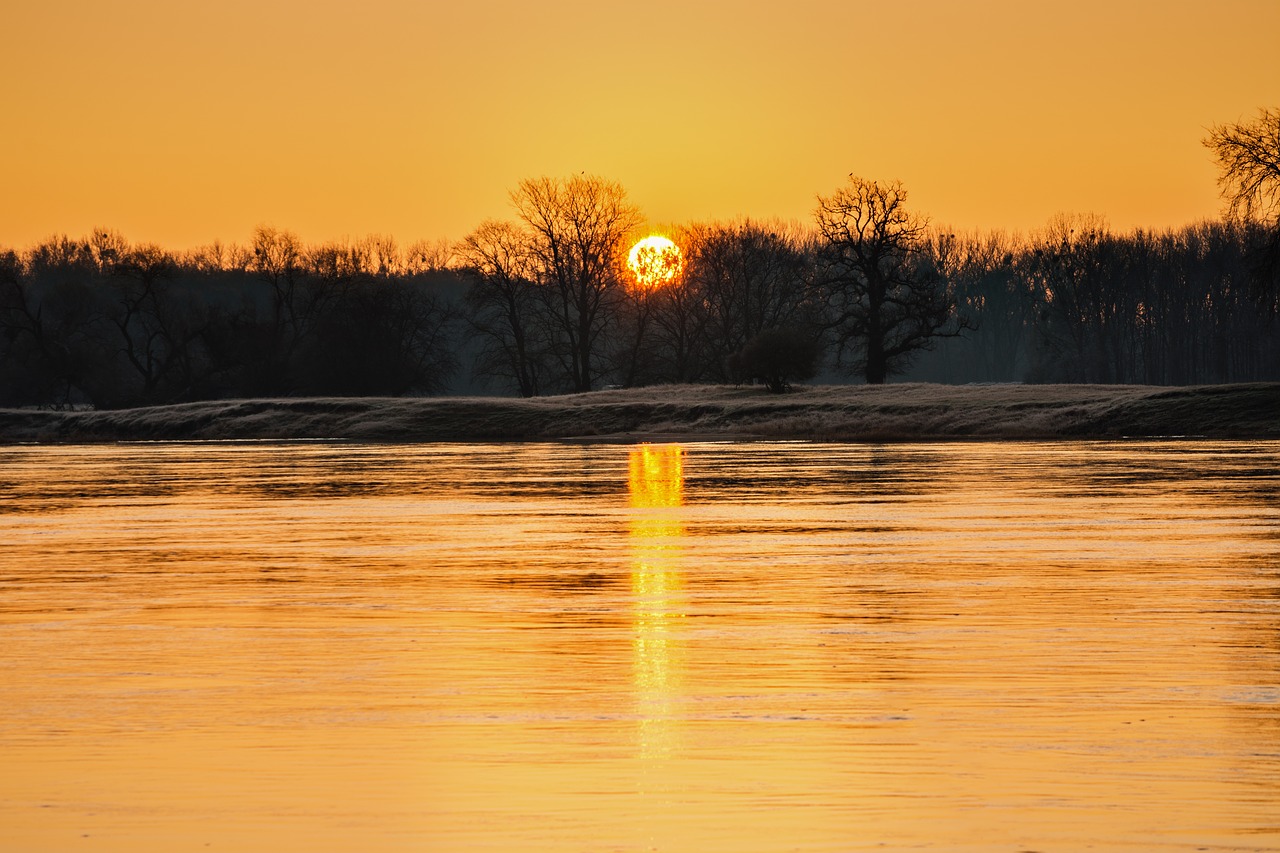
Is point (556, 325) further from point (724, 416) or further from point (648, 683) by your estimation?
point (648, 683)

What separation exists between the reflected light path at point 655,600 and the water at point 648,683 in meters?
0.06

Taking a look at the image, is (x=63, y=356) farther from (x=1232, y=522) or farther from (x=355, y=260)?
(x=1232, y=522)

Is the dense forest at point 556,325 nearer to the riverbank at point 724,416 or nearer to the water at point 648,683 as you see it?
the riverbank at point 724,416

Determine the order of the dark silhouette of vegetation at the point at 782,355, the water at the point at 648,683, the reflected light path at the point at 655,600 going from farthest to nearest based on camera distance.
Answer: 1. the dark silhouette of vegetation at the point at 782,355
2. the reflected light path at the point at 655,600
3. the water at the point at 648,683

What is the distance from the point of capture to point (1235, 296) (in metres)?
143

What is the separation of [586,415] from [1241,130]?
33972 millimetres

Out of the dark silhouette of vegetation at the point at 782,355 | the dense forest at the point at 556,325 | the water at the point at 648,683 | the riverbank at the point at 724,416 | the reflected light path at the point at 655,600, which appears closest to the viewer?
the water at the point at 648,683

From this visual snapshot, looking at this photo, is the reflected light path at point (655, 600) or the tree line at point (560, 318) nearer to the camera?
the reflected light path at point (655, 600)

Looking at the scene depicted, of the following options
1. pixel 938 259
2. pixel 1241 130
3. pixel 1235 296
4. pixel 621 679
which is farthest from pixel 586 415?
pixel 938 259

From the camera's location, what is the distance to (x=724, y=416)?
79812mm

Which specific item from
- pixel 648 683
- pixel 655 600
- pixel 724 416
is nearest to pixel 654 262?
pixel 724 416

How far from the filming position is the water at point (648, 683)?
8.01 metres

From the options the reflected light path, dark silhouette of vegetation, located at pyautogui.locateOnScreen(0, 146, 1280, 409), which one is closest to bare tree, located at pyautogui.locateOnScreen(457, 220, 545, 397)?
dark silhouette of vegetation, located at pyautogui.locateOnScreen(0, 146, 1280, 409)

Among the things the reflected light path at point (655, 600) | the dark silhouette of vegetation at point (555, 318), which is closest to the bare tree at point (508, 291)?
the dark silhouette of vegetation at point (555, 318)
